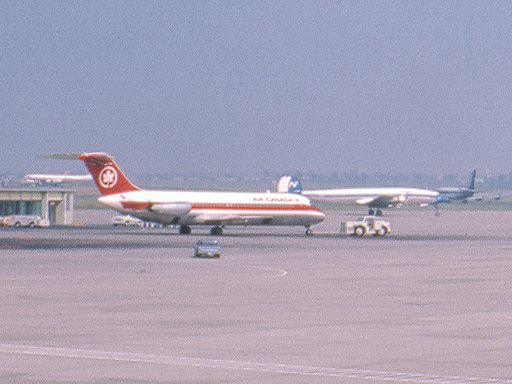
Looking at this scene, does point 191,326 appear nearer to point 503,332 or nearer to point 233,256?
point 503,332

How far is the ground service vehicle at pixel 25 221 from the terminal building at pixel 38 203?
29.3 feet

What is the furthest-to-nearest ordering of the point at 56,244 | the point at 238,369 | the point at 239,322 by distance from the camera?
the point at 56,244 < the point at 239,322 < the point at 238,369

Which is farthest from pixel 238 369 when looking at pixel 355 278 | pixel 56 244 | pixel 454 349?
pixel 56 244

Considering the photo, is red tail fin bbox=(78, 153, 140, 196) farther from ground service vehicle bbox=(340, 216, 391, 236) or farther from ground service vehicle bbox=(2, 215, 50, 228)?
ground service vehicle bbox=(340, 216, 391, 236)

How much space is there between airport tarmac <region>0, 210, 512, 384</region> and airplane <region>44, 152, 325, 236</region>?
32.7 m

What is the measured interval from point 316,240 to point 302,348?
6459 centimetres

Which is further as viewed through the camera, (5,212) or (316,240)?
(5,212)

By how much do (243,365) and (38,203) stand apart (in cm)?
11205

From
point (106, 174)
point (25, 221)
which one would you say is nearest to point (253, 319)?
point (106, 174)

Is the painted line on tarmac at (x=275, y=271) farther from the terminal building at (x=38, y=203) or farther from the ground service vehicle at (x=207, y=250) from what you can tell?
the terminal building at (x=38, y=203)

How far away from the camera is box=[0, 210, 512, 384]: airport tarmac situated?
21234 millimetres

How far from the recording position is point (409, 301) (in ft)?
123

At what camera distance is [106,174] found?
99188 mm

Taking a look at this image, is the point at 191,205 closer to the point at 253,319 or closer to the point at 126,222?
the point at 126,222
